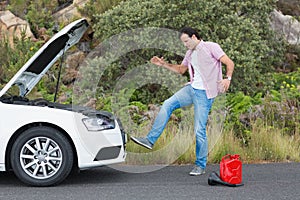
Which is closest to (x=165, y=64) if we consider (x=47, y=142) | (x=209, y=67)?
(x=209, y=67)

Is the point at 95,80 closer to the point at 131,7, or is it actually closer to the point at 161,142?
the point at 131,7

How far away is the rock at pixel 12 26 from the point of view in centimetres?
1543

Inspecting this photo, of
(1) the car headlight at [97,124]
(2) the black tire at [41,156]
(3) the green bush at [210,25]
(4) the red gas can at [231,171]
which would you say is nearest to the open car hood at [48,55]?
Result: (2) the black tire at [41,156]

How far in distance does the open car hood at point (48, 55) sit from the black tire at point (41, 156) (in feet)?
2.04

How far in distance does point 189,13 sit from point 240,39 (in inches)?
43.3

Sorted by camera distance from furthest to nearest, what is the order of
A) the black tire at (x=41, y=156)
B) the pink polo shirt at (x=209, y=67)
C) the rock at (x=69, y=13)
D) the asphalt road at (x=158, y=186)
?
1. the rock at (x=69, y=13)
2. the pink polo shirt at (x=209, y=67)
3. the black tire at (x=41, y=156)
4. the asphalt road at (x=158, y=186)

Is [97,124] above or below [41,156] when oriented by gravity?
above

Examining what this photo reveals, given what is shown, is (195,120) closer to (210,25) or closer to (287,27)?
(210,25)

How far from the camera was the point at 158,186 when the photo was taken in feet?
24.3

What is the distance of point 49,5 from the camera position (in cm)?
1781

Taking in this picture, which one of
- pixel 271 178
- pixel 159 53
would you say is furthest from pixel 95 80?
pixel 271 178

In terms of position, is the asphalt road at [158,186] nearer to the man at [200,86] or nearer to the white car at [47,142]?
the white car at [47,142]

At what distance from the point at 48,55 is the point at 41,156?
134 centimetres

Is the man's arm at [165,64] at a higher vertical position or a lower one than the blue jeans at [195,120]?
higher
